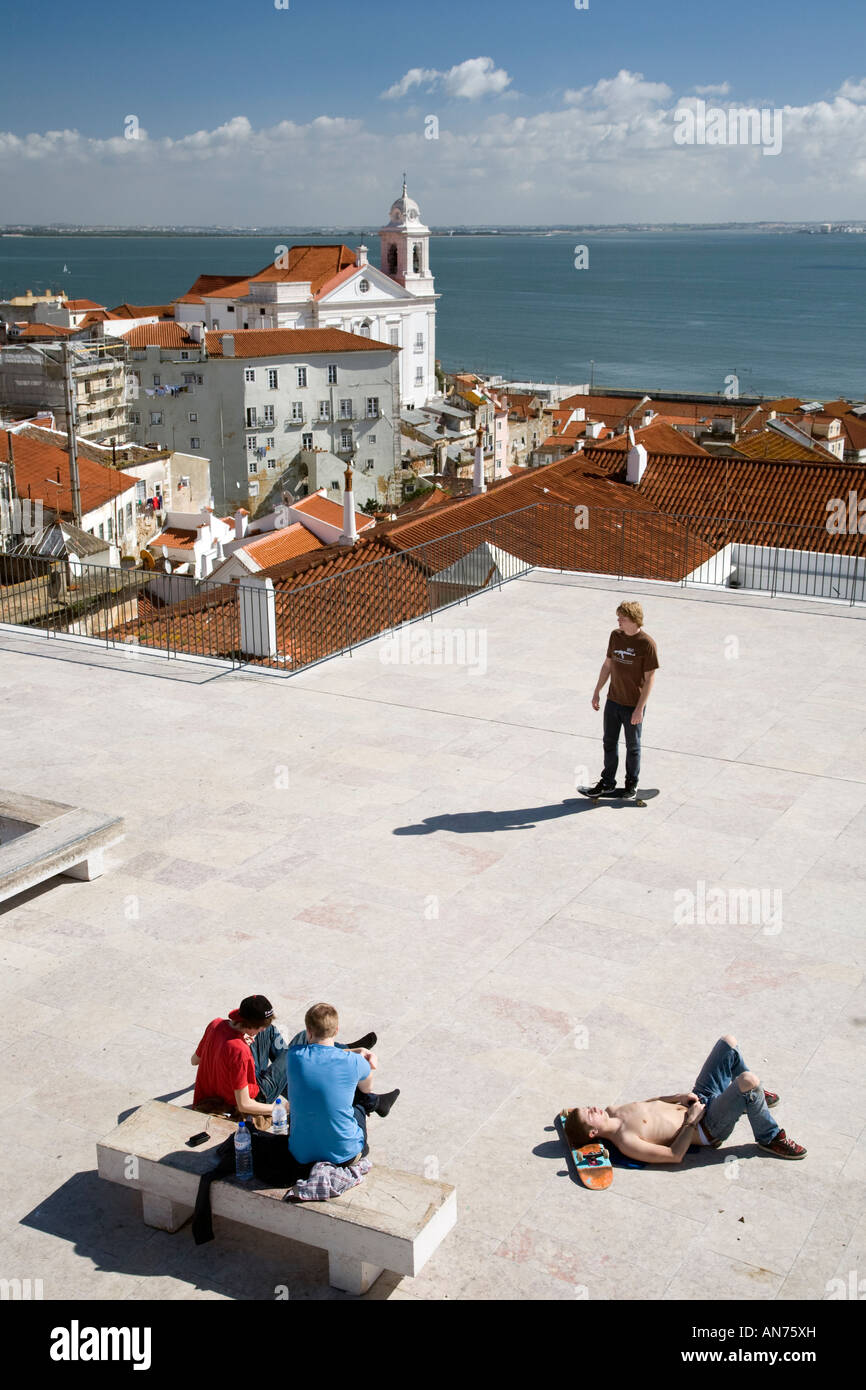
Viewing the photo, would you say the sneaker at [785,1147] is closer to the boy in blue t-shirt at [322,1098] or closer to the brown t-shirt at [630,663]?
the boy in blue t-shirt at [322,1098]

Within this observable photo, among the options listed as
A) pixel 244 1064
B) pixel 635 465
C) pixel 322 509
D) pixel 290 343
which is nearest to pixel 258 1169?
pixel 244 1064

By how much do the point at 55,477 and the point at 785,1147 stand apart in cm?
4648

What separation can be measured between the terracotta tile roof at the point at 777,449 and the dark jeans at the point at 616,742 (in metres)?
40.2

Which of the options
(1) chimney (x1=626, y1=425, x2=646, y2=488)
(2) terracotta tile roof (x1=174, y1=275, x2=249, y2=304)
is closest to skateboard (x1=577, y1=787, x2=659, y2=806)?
(1) chimney (x1=626, y1=425, x2=646, y2=488)

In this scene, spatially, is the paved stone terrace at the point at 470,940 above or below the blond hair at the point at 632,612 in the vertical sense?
below

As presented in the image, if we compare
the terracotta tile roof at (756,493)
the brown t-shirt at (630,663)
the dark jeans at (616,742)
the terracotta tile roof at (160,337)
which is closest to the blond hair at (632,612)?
the brown t-shirt at (630,663)

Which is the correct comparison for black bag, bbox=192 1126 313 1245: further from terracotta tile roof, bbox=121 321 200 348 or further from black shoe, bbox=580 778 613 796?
terracotta tile roof, bbox=121 321 200 348

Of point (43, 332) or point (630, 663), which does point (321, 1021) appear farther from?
point (43, 332)

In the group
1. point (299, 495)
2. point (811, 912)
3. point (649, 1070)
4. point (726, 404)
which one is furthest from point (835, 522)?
point (726, 404)

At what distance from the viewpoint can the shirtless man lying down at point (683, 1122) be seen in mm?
5473

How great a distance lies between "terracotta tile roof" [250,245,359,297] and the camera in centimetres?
10062

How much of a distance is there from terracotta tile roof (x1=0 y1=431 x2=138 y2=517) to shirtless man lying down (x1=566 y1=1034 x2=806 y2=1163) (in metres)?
42.0

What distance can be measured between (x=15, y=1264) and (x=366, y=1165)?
4.52ft

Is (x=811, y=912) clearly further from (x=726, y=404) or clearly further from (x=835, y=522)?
(x=726, y=404)
